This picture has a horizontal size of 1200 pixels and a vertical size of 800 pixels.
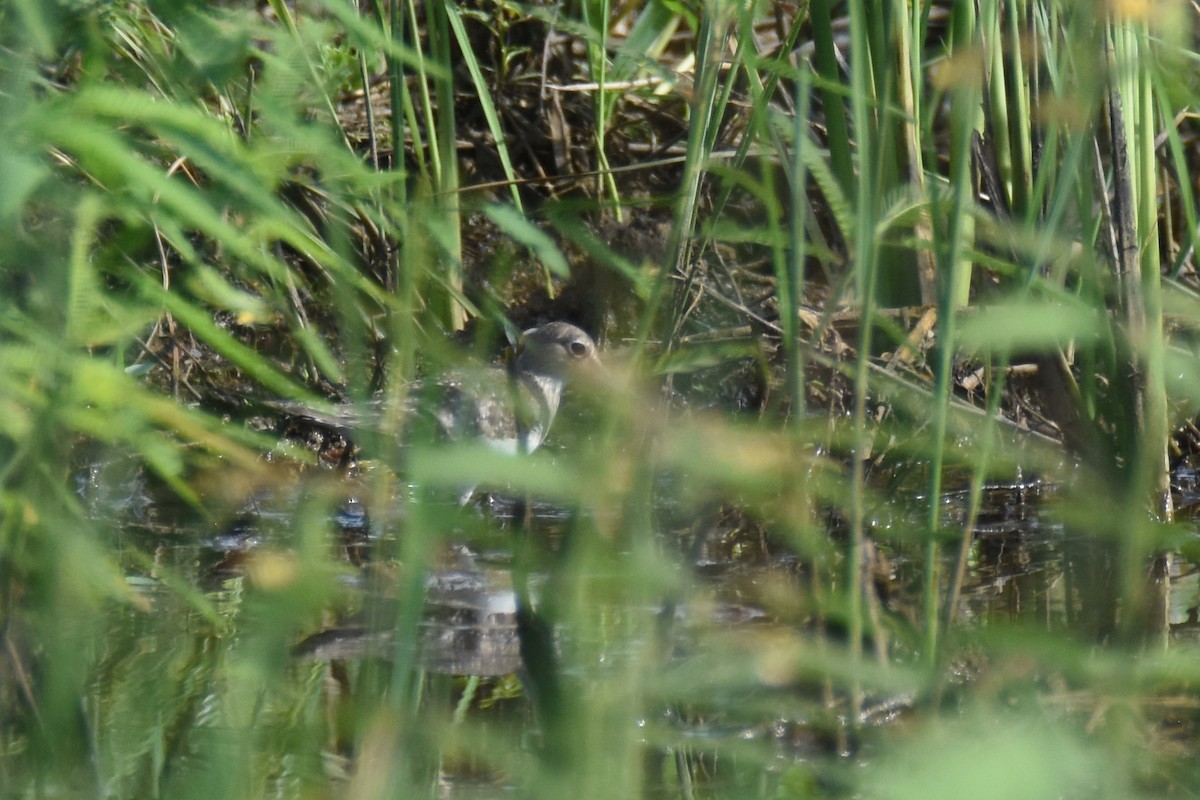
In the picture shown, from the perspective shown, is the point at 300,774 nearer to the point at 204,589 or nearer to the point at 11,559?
the point at 11,559

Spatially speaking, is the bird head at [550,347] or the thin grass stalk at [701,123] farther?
the bird head at [550,347]

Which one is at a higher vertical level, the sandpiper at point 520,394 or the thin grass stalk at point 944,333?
the sandpiper at point 520,394

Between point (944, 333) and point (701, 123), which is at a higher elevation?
point (701, 123)

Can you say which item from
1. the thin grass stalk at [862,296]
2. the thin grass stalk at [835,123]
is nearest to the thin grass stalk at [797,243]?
the thin grass stalk at [862,296]

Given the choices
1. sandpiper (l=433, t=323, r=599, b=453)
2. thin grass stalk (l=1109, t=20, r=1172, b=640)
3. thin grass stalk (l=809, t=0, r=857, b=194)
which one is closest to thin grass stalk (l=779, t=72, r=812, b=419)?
thin grass stalk (l=1109, t=20, r=1172, b=640)

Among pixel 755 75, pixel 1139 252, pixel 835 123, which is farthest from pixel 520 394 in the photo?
pixel 1139 252

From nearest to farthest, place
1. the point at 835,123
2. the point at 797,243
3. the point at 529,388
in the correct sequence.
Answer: the point at 797,243 < the point at 835,123 < the point at 529,388

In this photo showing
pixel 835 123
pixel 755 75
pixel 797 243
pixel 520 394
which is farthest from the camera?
pixel 520 394

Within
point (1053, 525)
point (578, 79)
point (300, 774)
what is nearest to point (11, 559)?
point (300, 774)

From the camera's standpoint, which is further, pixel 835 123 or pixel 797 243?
pixel 835 123

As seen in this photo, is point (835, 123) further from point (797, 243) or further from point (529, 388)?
point (797, 243)

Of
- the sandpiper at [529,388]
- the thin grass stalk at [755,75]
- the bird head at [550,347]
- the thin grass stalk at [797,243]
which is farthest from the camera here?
the bird head at [550,347]

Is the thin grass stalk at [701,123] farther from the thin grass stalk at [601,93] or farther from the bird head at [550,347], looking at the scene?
the bird head at [550,347]

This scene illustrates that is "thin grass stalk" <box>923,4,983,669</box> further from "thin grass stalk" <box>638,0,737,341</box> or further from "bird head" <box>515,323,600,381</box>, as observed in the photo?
"bird head" <box>515,323,600,381</box>
